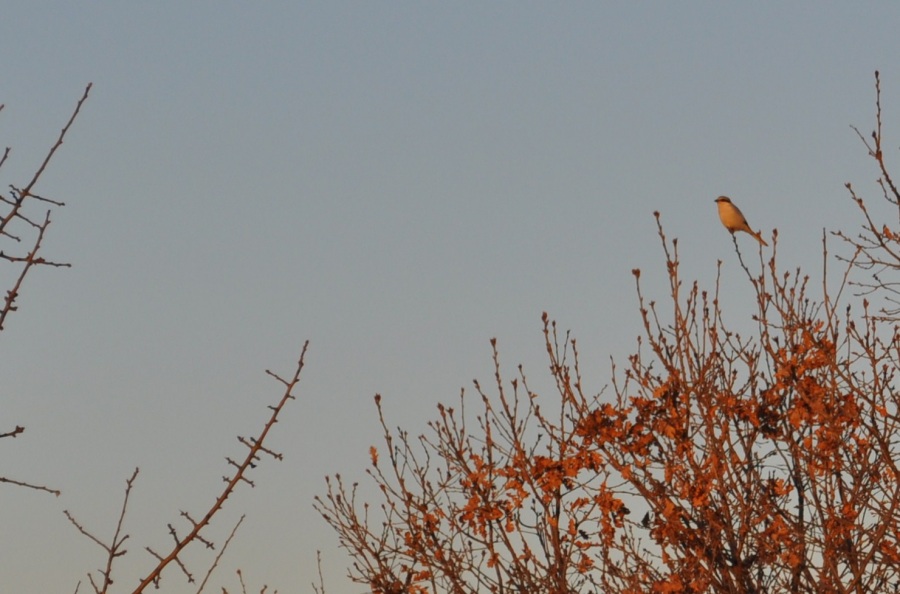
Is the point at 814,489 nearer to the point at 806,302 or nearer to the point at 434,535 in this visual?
the point at 806,302

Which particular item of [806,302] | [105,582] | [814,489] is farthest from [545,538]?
[105,582]

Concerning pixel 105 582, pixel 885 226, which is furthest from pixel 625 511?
pixel 105 582

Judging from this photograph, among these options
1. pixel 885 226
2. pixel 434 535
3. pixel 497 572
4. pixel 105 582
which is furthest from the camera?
pixel 434 535

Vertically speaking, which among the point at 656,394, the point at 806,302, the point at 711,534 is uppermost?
the point at 806,302

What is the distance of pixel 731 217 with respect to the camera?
41.1 feet

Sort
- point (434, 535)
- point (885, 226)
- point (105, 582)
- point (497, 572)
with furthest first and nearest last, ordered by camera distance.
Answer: point (434, 535) < point (497, 572) < point (885, 226) < point (105, 582)

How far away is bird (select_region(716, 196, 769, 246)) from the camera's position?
1247 cm

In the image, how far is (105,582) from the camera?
2551 mm

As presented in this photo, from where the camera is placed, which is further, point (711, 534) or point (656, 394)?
point (656, 394)

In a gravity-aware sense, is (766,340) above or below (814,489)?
above

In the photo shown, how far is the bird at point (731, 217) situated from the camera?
40.9 feet

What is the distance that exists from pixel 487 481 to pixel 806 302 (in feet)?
9.14

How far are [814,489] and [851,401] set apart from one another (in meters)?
0.71

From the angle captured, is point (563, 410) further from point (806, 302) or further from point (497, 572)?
point (806, 302)
